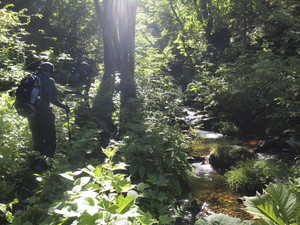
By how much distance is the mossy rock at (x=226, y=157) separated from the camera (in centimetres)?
715

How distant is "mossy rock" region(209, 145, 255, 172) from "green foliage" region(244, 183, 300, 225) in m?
5.29

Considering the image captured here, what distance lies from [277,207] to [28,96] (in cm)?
442

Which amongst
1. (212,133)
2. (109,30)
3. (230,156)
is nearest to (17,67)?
(109,30)

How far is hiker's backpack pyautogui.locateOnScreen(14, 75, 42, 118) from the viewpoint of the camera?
14.8 feet

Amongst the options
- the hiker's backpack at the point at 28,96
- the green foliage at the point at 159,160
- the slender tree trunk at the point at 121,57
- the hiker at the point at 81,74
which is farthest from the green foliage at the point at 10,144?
the hiker at the point at 81,74

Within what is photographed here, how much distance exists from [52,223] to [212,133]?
10.0 meters

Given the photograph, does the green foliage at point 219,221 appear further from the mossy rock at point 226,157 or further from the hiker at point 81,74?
the hiker at point 81,74

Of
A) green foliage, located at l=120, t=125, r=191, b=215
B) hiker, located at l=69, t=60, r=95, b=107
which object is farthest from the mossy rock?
hiker, located at l=69, t=60, r=95, b=107

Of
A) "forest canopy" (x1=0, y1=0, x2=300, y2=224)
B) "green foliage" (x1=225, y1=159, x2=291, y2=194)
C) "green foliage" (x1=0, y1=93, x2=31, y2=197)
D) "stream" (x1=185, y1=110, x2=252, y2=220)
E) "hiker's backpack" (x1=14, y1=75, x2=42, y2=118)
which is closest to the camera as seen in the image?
"forest canopy" (x1=0, y1=0, x2=300, y2=224)

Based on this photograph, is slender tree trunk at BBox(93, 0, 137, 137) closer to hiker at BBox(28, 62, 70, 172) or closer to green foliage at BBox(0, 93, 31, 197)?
hiker at BBox(28, 62, 70, 172)

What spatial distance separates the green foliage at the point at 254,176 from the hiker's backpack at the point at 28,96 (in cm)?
496

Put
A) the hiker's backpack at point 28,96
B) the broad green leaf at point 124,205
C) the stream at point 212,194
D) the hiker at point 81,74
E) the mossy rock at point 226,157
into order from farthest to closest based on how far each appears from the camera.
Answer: the hiker at point 81,74 < the mossy rock at point 226,157 < the stream at point 212,194 < the hiker's backpack at point 28,96 < the broad green leaf at point 124,205

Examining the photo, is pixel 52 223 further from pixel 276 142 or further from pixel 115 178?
pixel 276 142

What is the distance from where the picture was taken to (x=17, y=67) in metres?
6.83
